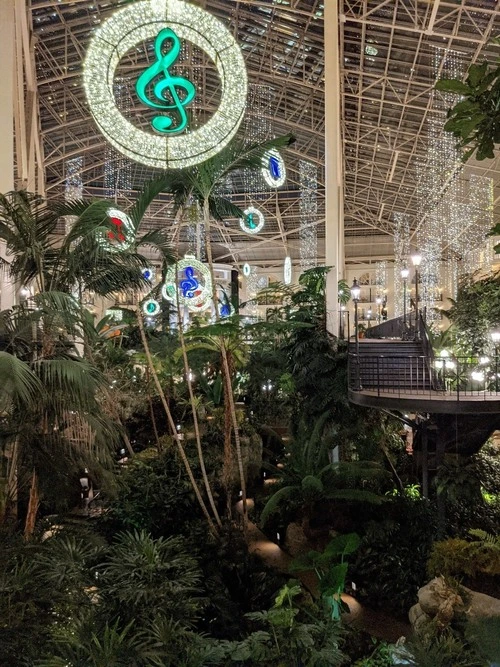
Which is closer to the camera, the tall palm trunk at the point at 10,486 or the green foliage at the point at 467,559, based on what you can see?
the tall palm trunk at the point at 10,486

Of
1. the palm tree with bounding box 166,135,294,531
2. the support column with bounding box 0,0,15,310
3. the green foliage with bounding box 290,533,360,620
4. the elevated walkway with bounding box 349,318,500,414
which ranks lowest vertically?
the green foliage with bounding box 290,533,360,620

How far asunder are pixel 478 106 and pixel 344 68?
16.9 metres

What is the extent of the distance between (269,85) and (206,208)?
644 inches

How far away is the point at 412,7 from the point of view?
13.4 metres

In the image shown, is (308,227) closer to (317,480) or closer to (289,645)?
(317,480)

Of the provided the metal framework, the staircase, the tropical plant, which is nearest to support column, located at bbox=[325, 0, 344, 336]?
the staircase

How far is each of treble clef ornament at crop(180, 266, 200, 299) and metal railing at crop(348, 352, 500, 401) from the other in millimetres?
5394

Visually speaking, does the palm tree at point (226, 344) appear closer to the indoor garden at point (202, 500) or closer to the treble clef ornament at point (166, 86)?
the indoor garden at point (202, 500)

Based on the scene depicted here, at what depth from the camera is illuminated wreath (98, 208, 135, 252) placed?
5.36 metres

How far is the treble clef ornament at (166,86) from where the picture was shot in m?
3.39

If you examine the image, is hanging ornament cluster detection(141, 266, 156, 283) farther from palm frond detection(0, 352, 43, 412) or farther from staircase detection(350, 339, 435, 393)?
staircase detection(350, 339, 435, 393)

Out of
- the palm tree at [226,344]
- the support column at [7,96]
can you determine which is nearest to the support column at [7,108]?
the support column at [7,96]

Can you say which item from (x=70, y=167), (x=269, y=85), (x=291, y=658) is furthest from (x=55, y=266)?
(x=70, y=167)

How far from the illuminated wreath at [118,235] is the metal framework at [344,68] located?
5398 mm
